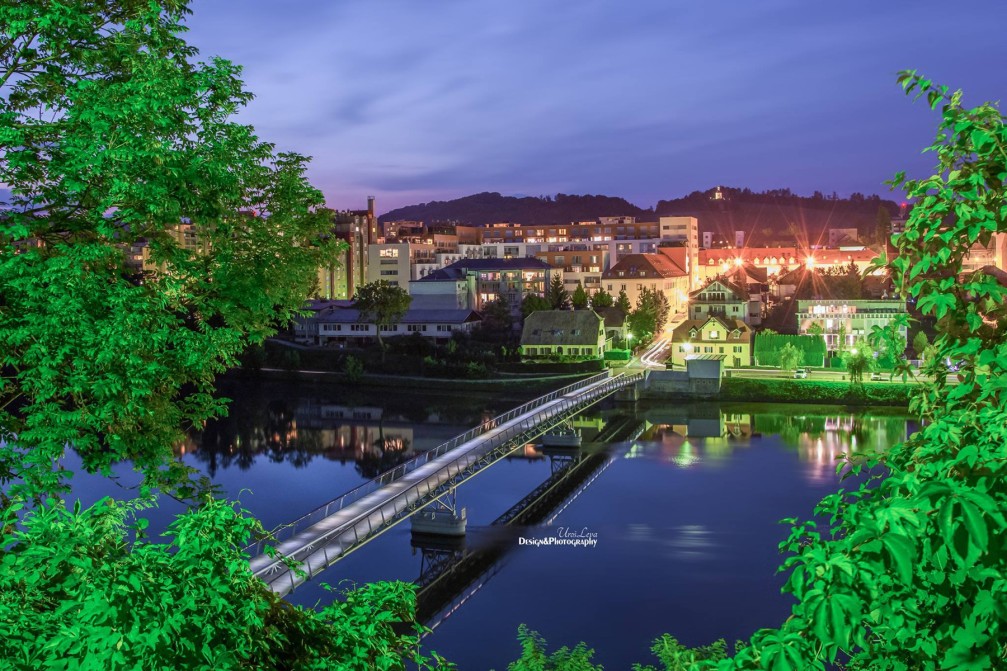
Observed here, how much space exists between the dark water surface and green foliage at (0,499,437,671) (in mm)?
3901

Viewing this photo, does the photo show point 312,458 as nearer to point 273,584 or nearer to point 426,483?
point 426,483

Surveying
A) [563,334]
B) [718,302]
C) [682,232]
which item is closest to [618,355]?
[563,334]

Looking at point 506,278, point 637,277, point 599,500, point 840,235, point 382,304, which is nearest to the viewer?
point 599,500

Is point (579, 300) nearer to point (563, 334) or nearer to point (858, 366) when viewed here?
point (563, 334)

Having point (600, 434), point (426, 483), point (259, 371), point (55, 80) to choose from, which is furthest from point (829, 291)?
point (55, 80)

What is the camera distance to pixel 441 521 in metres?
18.7

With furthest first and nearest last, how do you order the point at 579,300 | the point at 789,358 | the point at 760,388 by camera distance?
the point at 579,300 → the point at 789,358 → the point at 760,388

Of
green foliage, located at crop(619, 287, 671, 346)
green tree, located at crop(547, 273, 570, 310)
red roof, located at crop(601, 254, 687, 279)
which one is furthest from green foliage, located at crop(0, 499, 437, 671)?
red roof, located at crop(601, 254, 687, 279)

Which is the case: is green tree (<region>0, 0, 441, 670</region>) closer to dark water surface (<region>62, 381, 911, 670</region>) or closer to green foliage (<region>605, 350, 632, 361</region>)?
dark water surface (<region>62, 381, 911, 670</region>)

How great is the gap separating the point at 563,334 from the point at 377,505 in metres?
29.7

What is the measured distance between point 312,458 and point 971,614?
2666cm

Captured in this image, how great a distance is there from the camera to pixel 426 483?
1747cm

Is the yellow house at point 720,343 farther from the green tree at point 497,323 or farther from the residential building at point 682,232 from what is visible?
the residential building at point 682,232

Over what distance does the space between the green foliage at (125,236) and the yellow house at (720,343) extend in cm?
3722
